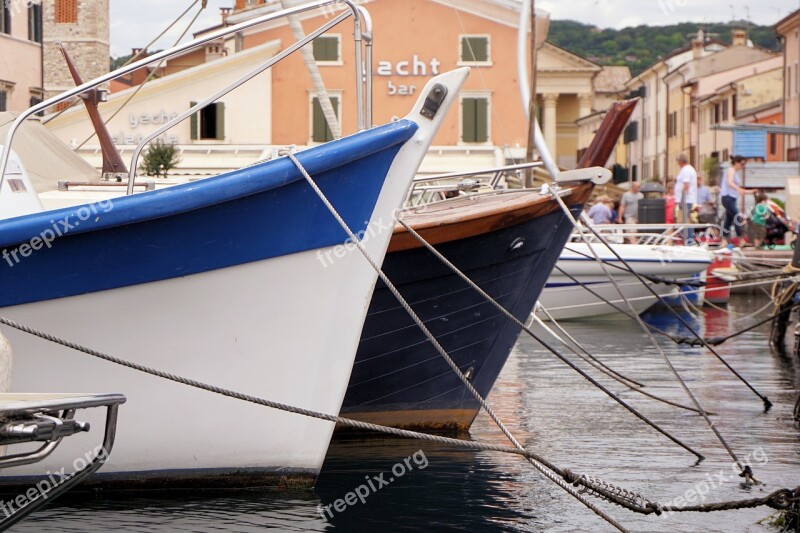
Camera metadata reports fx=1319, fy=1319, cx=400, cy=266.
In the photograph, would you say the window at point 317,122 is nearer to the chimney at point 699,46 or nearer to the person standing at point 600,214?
the person standing at point 600,214

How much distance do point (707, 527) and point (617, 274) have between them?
1392cm

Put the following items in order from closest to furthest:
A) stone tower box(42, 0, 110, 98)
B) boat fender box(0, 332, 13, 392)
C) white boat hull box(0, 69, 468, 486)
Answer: boat fender box(0, 332, 13, 392) → white boat hull box(0, 69, 468, 486) → stone tower box(42, 0, 110, 98)

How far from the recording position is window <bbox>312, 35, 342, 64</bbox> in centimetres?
3922

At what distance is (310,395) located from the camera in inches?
260

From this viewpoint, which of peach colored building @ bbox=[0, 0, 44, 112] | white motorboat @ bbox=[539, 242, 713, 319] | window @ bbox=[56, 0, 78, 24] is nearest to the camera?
white motorboat @ bbox=[539, 242, 713, 319]

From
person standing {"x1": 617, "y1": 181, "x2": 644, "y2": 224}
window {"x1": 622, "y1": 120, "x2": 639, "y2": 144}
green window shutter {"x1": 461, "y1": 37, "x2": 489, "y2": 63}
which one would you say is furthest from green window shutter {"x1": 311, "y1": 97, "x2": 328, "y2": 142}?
window {"x1": 622, "y1": 120, "x2": 639, "y2": 144}

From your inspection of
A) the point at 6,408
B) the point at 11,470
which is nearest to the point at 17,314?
the point at 11,470

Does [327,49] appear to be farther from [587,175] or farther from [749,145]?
[587,175]

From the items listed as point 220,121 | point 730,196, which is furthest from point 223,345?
point 220,121

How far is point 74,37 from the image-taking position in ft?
123

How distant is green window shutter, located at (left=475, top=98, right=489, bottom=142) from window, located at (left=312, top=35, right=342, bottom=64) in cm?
438

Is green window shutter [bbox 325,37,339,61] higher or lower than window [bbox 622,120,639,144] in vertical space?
higher

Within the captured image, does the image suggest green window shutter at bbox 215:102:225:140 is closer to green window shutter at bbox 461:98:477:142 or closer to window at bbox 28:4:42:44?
window at bbox 28:4:42:44

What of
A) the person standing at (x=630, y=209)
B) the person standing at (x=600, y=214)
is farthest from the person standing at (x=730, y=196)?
the person standing at (x=630, y=209)
